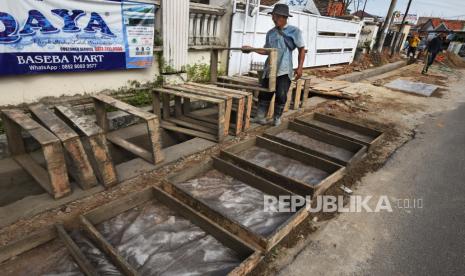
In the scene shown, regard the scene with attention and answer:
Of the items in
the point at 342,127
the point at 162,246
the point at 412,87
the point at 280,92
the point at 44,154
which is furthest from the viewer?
the point at 412,87

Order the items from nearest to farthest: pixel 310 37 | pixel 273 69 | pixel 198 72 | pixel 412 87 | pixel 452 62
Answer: pixel 273 69
pixel 198 72
pixel 412 87
pixel 310 37
pixel 452 62

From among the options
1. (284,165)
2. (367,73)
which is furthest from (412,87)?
(284,165)

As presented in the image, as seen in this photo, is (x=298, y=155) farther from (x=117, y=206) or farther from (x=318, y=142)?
(x=117, y=206)

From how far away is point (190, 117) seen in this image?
5102 millimetres

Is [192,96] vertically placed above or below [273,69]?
below

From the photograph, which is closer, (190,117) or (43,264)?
(43,264)

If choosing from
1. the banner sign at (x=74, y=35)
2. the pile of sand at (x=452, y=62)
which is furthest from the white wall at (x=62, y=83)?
the pile of sand at (x=452, y=62)

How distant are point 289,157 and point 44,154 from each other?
9.65 feet

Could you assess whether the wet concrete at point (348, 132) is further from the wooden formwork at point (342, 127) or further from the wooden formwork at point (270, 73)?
the wooden formwork at point (270, 73)

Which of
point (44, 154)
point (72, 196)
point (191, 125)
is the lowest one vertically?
point (72, 196)

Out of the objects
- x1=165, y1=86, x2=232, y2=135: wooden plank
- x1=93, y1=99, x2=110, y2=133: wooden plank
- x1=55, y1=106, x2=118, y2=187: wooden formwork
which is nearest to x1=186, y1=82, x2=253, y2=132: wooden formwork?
x1=165, y1=86, x2=232, y2=135: wooden plank

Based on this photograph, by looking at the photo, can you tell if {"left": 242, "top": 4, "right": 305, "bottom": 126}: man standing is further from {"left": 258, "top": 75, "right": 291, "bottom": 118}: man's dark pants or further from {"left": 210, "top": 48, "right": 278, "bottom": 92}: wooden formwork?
{"left": 210, "top": 48, "right": 278, "bottom": 92}: wooden formwork

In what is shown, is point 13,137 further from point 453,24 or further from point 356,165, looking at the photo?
point 453,24

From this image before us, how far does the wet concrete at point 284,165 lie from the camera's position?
12.0 ft
